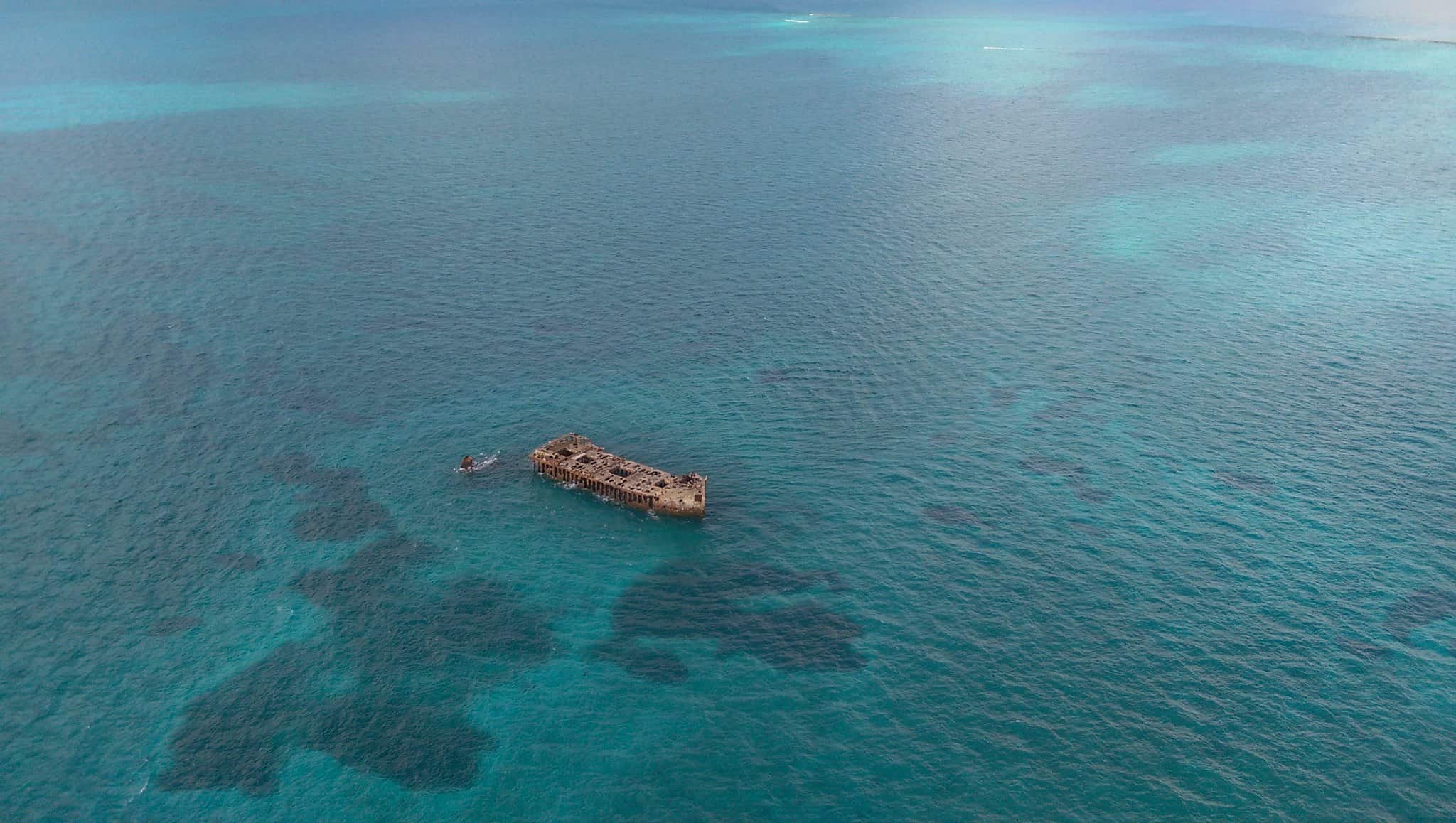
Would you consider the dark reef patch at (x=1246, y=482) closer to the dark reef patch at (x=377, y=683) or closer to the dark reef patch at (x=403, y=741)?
the dark reef patch at (x=377, y=683)

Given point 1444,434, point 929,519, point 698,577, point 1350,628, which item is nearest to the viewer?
point 1350,628

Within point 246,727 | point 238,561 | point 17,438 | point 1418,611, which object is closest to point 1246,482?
point 1418,611

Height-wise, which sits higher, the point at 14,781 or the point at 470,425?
the point at 470,425

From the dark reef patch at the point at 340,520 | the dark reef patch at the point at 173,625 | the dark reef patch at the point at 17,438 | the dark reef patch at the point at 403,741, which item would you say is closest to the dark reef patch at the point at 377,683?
the dark reef patch at the point at 403,741

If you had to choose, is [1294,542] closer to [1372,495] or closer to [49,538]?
[1372,495]

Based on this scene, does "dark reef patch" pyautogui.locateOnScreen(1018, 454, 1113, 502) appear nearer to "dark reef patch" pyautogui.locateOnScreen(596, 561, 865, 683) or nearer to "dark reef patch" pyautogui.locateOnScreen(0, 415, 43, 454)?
"dark reef patch" pyautogui.locateOnScreen(596, 561, 865, 683)

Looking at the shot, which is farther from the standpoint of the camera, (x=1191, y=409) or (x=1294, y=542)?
(x=1191, y=409)

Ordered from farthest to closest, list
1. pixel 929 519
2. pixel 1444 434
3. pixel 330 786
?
pixel 1444 434
pixel 929 519
pixel 330 786

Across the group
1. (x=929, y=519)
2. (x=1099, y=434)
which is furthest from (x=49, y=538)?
(x=1099, y=434)
